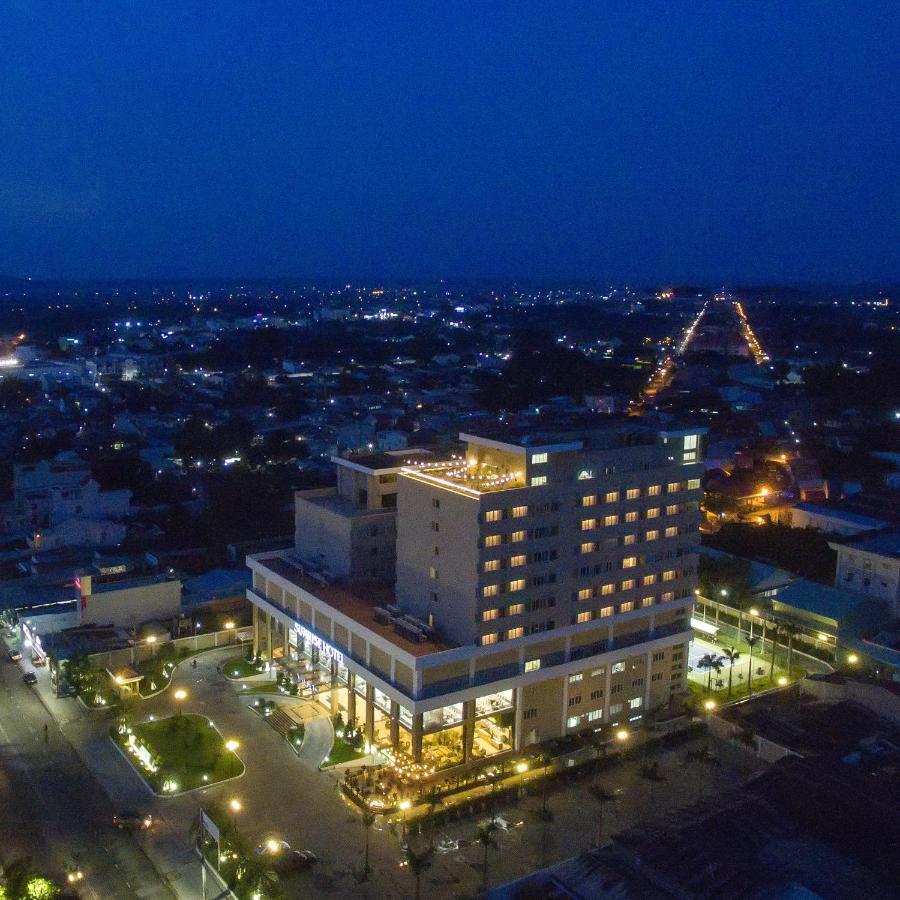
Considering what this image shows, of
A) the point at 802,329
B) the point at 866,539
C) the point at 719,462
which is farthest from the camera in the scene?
the point at 802,329

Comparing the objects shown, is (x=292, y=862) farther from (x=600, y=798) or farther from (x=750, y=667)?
(x=750, y=667)

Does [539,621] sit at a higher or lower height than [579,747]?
higher

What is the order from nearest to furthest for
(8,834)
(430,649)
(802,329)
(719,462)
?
1. (8,834)
2. (430,649)
3. (719,462)
4. (802,329)

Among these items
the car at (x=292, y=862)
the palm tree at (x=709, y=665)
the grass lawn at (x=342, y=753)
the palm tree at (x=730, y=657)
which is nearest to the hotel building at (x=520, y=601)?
the grass lawn at (x=342, y=753)

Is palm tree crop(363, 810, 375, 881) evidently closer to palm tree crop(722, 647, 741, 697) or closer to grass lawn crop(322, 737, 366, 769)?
→ grass lawn crop(322, 737, 366, 769)

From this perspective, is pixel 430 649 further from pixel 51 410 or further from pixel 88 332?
pixel 88 332

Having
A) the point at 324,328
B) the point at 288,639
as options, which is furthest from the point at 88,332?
the point at 288,639
